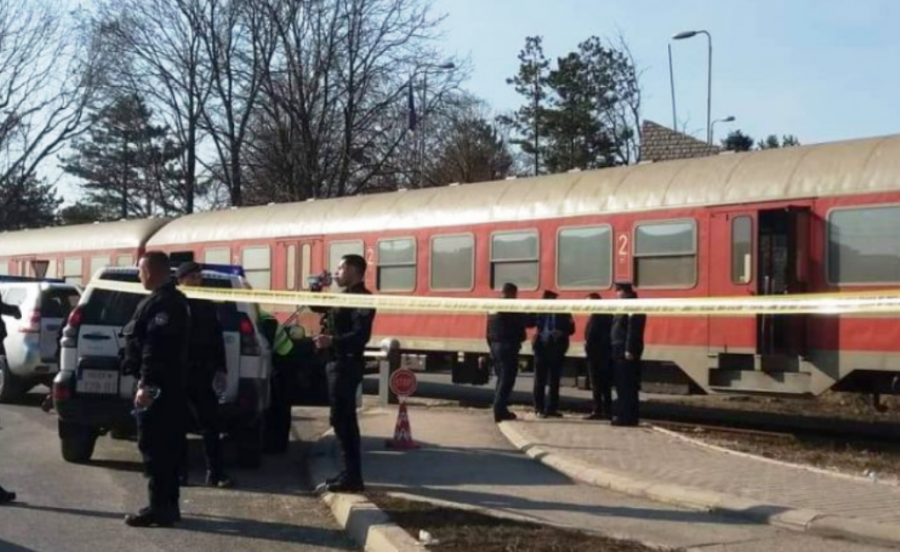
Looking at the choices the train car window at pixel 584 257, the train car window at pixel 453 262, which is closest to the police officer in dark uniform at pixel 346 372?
the train car window at pixel 584 257

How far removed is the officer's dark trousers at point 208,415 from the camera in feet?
30.4

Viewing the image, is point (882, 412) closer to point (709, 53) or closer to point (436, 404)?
point (436, 404)

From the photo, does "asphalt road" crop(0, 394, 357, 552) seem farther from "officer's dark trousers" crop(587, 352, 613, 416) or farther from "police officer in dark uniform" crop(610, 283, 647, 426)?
"officer's dark trousers" crop(587, 352, 613, 416)

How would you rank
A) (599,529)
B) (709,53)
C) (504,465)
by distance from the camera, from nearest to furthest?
Result: 1. (599,529)
2. (504,465)
3. (709,53)

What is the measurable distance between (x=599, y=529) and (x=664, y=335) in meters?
7.80

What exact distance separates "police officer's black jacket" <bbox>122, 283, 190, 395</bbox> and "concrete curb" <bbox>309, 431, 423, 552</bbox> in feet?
4.72

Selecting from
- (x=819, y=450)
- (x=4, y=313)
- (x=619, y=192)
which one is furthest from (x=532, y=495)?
(x=619, y=192)

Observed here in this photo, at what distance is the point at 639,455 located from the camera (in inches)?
444

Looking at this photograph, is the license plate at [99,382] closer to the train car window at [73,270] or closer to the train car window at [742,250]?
the train car window at [742,250]

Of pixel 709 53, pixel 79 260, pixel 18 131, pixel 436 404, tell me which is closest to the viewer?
pixel 436 404

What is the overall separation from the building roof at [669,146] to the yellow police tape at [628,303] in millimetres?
20733

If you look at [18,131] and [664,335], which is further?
[18,131]

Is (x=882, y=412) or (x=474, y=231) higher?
(x=474, y=231)

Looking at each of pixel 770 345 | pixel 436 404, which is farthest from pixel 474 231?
pixel 770 345
